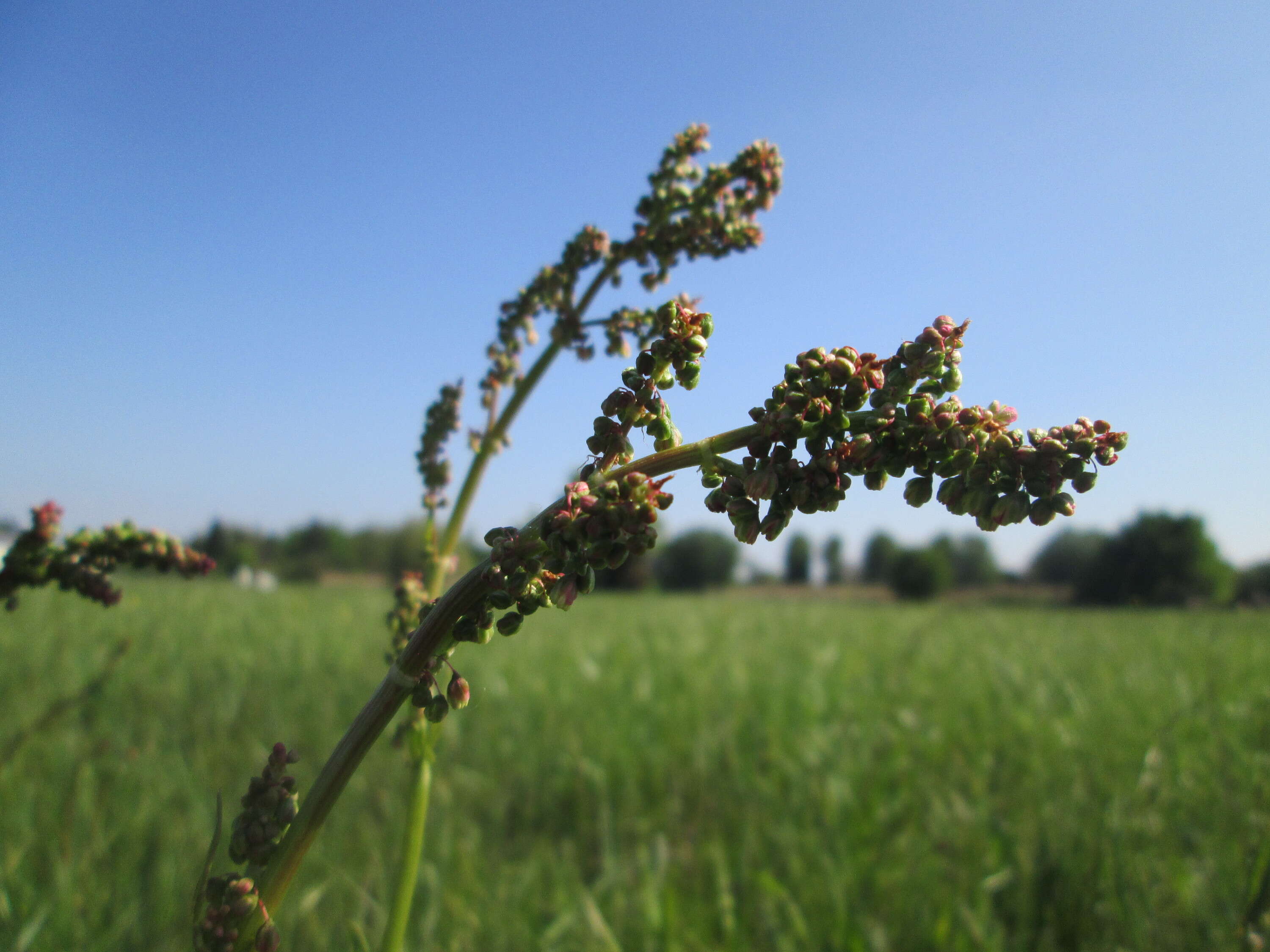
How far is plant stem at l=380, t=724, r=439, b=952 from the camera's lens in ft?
4.37

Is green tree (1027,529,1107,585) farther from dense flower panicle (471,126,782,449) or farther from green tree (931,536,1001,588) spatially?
green tree (931,536,1001,588)

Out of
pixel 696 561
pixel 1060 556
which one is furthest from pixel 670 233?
pixel 696 561

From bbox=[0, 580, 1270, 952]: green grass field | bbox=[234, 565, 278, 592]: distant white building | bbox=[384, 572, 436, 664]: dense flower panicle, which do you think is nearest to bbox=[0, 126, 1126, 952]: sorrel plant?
bbox=[0, 580, 1270, 952]: green grass field

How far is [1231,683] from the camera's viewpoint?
15.4 feet

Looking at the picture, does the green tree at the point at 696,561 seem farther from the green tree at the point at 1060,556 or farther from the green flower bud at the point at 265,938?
the green flower bud at the point at 265,938

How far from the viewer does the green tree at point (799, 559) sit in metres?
87.0

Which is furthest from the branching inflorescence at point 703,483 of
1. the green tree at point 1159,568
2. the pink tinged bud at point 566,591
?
the green tree at point 1159,568

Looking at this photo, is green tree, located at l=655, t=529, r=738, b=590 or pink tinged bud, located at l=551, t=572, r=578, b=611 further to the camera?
green tree, located at l=655, t=529, r=738, b=590

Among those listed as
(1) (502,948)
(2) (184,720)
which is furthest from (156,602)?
(1) (502,948)

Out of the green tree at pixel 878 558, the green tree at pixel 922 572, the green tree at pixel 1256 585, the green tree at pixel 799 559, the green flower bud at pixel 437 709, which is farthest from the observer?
the green tree at pixel 799 559

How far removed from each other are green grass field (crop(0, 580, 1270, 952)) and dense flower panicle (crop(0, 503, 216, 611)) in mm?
469

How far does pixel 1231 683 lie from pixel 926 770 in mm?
2105

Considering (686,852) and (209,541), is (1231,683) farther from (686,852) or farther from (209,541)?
(209,541)

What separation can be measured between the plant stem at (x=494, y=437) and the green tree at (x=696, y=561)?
7284 centimetres
